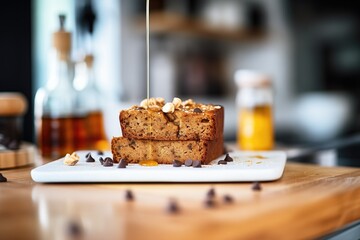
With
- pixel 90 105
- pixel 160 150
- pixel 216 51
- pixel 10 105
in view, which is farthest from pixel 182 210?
pixel 216 51

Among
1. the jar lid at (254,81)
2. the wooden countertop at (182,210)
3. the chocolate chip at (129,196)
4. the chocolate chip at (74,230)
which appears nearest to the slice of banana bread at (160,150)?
the wooden countertop at (182,210)

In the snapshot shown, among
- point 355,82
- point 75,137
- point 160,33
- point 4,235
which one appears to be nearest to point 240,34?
point 160,33

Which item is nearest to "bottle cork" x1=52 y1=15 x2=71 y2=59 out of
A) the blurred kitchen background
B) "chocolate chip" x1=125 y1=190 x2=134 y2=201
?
"chocolate chip" x1=125 y1=190 x2=134 y2=201

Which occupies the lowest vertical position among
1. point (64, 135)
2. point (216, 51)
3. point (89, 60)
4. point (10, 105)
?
point (64, 135)

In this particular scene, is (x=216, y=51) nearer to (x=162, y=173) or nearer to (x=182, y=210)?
(x=162, y=173)

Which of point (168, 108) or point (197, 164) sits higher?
point (168, 108)

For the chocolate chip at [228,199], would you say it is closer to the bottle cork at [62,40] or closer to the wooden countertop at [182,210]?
the wooden countertop at [182,210]

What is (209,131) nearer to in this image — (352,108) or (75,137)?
(75,137)
